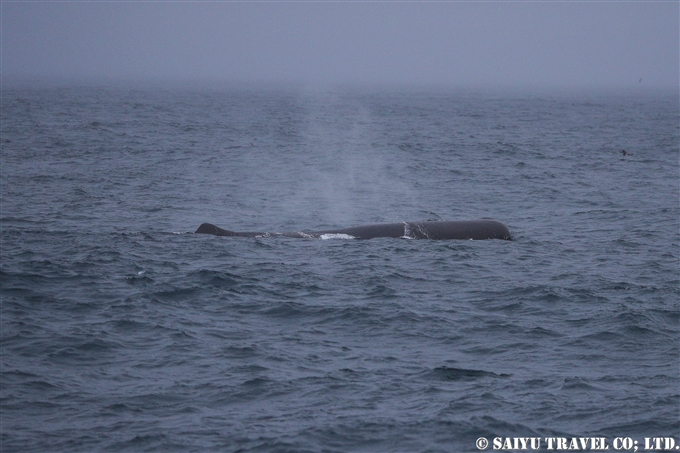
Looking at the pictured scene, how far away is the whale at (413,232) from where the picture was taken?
3003 centimetres

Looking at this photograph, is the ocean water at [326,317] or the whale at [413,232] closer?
the ocean water at [326,317]

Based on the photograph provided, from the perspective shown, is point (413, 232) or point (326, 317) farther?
point (413, 232)

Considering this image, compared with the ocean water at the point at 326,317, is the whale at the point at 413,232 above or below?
above

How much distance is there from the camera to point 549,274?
1009 inches

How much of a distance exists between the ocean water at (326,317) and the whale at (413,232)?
2.27ft

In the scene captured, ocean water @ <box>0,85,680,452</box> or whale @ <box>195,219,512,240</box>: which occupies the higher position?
whale @ <box>195,219,512,240</box>

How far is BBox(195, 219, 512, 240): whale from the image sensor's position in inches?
1182

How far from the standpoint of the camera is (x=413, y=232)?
99.0 feet

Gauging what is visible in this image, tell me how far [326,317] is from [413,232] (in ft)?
32.7

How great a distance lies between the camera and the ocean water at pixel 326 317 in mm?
15047

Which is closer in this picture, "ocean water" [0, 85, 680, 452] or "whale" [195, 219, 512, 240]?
"ocean water" [0, 85, 680, 452]

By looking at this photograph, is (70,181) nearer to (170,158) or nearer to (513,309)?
(170,158)

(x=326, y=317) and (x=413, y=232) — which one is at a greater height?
(x=413, y=232)

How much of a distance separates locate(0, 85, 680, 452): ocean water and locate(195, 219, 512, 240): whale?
0.69 m
